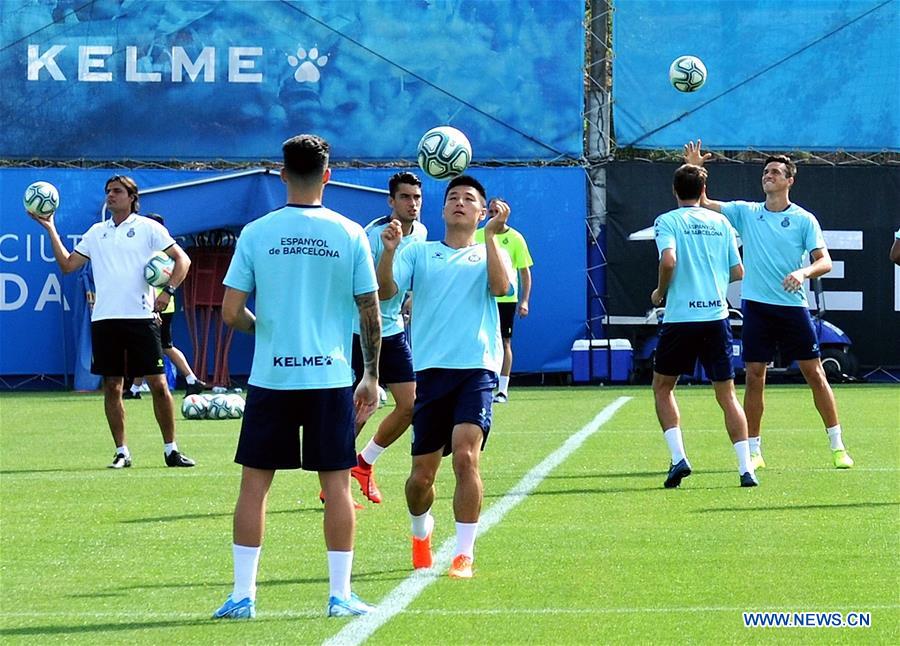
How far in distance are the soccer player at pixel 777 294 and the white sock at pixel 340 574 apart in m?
5.87

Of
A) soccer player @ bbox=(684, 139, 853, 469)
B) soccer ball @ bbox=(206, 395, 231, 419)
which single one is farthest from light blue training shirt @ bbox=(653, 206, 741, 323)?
soccer ball @ bbox=(206, 395, 231, 419)

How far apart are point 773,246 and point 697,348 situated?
1.18 meters

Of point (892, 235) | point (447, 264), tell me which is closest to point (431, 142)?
point (447, 264)

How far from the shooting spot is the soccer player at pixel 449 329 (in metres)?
7.62

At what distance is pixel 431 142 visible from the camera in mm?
9398

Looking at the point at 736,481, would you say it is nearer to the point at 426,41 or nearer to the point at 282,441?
the point at 282,441

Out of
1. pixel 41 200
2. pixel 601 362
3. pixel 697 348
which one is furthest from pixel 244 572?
pixel 601 362

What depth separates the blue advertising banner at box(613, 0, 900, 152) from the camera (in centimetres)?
2358

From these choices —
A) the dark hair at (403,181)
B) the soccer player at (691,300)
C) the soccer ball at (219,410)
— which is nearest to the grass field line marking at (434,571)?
the soccer player at (691,300)

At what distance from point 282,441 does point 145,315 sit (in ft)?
21.3

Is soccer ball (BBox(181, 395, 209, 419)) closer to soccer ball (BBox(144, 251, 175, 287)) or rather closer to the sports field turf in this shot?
the sports field turf

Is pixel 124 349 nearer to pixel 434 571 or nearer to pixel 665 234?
pixel 665 234

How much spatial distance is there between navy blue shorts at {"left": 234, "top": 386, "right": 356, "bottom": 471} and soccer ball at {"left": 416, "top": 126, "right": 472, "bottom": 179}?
9.74ft

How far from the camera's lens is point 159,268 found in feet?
41.4
